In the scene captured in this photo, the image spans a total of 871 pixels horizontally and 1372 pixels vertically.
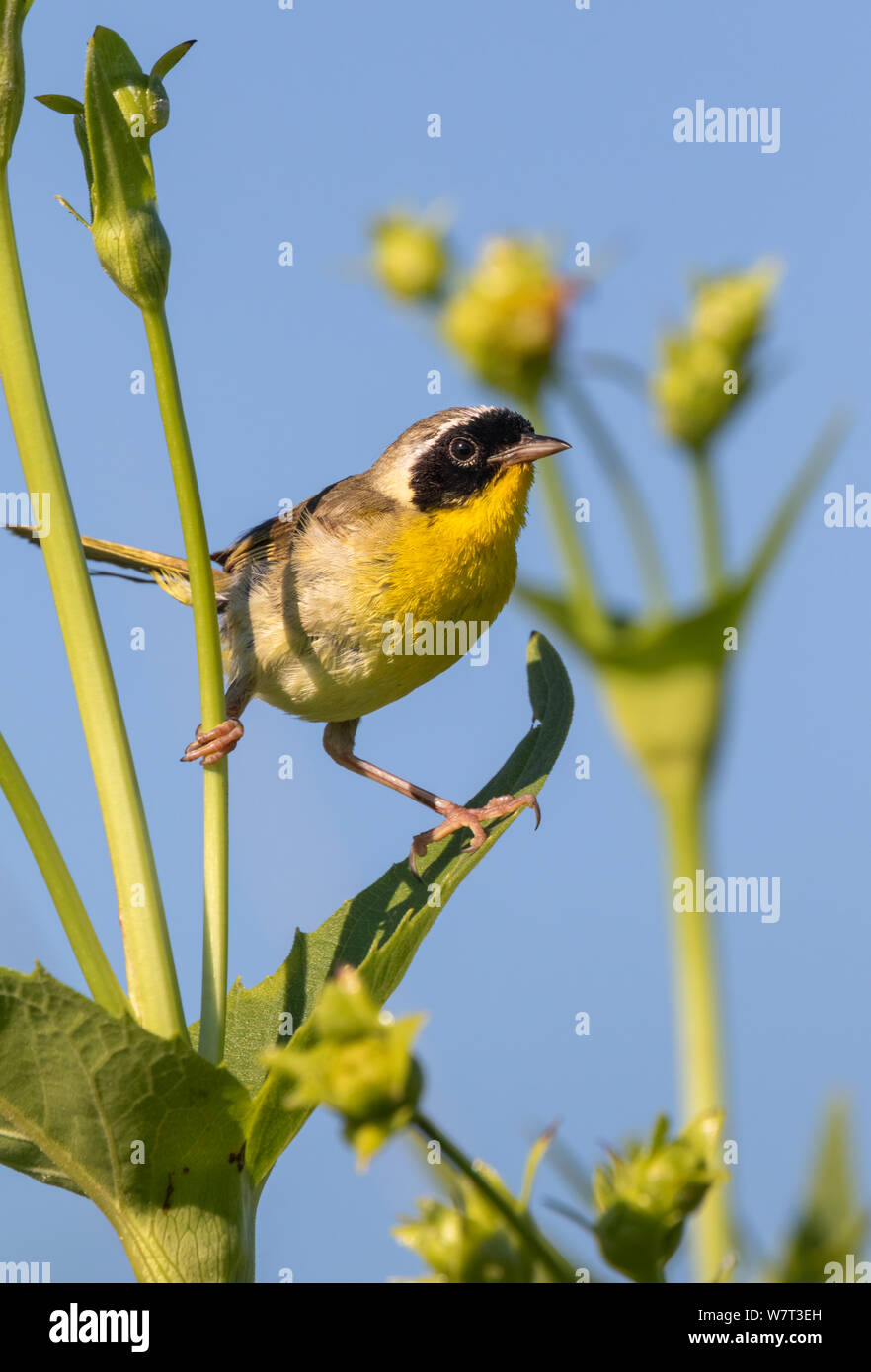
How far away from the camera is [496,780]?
7.46 feet

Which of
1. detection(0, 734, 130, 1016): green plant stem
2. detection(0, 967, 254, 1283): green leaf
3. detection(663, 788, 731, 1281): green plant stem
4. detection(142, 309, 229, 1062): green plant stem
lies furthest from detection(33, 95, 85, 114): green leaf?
detection(663, 788, 731, 1281): green plant stem

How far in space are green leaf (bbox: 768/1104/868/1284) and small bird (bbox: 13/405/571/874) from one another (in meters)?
3.36

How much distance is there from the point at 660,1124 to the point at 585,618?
13.7 inches

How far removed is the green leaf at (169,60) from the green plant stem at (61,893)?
35.6 inches

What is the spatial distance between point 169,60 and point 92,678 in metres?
0.84

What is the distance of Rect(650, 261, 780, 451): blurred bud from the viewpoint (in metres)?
0.46

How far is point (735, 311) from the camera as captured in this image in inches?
19.9

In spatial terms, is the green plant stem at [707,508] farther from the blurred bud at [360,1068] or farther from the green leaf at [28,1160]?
the green leaf at [28,1160]

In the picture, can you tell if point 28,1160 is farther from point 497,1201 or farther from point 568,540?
point 568,540

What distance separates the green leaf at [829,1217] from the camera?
0.53 metres

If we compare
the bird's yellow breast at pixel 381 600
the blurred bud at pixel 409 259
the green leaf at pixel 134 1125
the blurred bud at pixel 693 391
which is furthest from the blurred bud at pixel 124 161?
the bird's yellow breast at pixel 381 600

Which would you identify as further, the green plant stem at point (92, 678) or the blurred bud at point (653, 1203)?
the green plant stem at point (92, 678)

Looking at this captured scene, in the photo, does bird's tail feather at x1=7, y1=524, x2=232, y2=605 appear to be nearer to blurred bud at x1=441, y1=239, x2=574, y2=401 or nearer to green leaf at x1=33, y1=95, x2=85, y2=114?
green leaf at x1=33, y1=95, x2=85, y2=114
